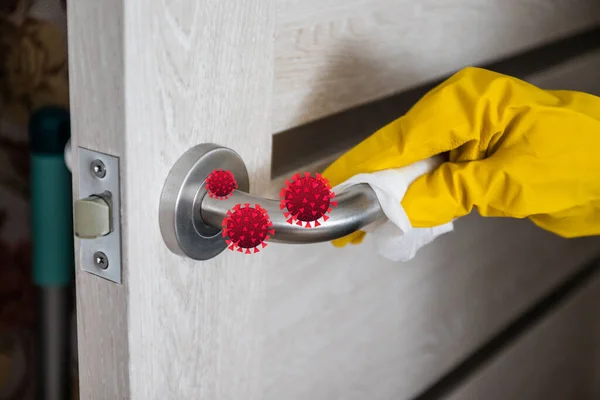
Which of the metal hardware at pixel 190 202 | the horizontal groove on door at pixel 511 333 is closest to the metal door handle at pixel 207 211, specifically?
the metal hardware at pixel 190 202

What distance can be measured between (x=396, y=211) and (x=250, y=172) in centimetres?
7

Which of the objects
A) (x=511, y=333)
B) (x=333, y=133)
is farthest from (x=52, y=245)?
(x=511, y=333)

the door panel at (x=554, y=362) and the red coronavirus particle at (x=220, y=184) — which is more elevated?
the red coronavirus particle at (x=220, y=184)

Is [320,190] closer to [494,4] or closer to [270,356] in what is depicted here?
[270,356]

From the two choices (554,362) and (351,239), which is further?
(554,362)

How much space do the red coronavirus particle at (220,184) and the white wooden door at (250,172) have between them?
2cm

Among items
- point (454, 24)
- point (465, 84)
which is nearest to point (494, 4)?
point (454, 24)

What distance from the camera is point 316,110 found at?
400mm

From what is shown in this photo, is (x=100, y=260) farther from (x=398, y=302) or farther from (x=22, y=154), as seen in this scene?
(x=22, y=154)

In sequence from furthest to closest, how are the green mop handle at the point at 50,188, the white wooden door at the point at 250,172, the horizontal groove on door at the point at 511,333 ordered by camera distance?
the horizontal groove on door at the point at 511,333, the green mop handle at the point at 50,188, the white wooden door at the point at 250,172

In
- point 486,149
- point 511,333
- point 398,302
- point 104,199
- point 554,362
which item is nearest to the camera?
point 104,199

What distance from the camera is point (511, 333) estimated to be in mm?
812

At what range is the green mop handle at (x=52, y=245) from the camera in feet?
1.81

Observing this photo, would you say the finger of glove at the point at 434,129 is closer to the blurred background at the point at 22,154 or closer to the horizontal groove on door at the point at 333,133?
the horizontal groove on door at the point at 333,133
